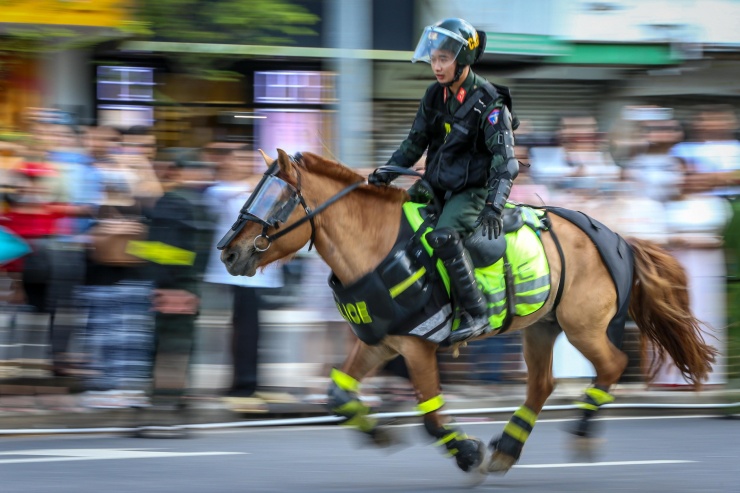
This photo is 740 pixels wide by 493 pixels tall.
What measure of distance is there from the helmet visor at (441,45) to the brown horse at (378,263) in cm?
74

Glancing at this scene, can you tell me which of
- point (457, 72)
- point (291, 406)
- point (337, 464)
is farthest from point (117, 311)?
point (457, 72)

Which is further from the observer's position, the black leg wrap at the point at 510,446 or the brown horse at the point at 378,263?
the black leg wrap at the point at 510,446

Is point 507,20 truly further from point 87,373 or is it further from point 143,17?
point 87,373

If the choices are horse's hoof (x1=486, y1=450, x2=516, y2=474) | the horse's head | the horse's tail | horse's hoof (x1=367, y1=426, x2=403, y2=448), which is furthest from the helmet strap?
horse's hoof (x1=486, y1=450, x2=516, y2=474)

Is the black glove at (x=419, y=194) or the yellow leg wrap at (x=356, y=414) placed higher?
the black glove at (x=419, y=194)

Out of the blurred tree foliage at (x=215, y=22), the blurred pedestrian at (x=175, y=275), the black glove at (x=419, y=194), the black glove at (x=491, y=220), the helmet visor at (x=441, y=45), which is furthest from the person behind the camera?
the blurred tree foliage at (x=215, y=22)

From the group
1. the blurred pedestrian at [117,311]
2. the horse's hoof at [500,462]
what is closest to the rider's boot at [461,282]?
the horse's hoof at [500,462]

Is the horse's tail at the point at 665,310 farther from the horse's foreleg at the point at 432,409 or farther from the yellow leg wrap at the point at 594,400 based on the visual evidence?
the horse's foreleg at the point at 432,409

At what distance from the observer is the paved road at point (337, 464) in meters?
6.66

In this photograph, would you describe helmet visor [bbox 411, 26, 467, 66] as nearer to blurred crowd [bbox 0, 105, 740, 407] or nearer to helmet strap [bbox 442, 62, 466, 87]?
→ helmet strap [bbox 442, 62, 466, 87]

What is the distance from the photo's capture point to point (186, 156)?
30.3ft

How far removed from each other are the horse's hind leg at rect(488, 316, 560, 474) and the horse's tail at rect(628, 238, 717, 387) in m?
0.61

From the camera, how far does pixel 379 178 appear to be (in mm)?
6598

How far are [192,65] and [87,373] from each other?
6445 millimetres
